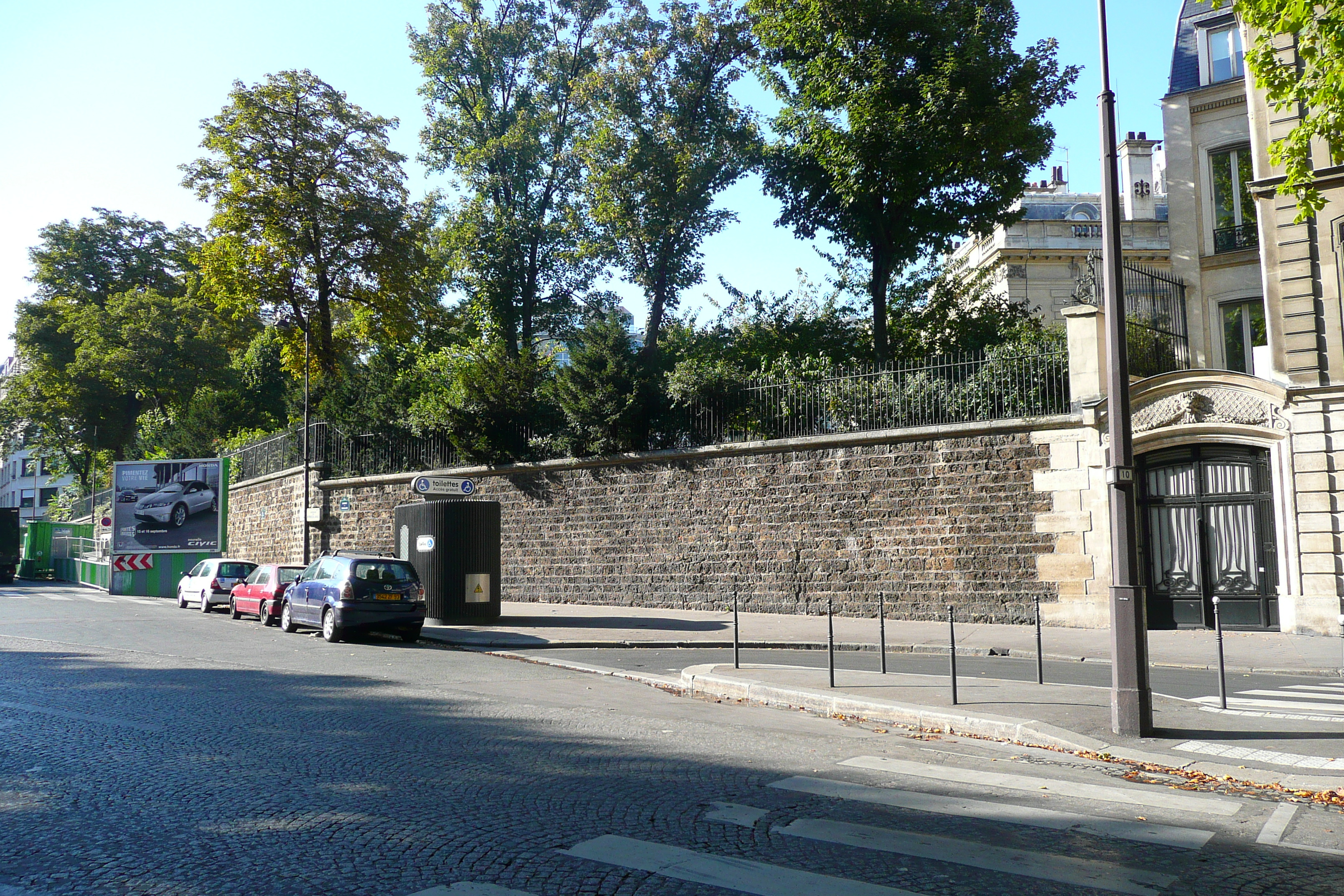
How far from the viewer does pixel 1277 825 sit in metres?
5.80

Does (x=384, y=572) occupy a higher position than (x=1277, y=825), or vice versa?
(x=384, y=572)

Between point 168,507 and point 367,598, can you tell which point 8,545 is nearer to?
point 168,507

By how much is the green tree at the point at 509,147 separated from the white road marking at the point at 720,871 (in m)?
29.3

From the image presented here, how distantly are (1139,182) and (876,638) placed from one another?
40.0 meters

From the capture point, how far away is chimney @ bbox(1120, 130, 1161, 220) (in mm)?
45375

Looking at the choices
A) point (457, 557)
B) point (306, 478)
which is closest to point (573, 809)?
point (457, 557)

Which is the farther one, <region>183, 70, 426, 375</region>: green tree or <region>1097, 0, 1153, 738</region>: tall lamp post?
<region>183, 70, 426, 375</region>: green tree

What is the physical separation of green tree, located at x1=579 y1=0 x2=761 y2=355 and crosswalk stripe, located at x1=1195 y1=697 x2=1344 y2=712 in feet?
62.6

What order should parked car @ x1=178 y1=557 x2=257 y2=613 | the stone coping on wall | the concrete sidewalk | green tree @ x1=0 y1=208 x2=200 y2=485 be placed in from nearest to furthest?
the concrete sidewalk → the stone coping on wall → parked car @ x1=178 y1=557 x2=257 y2=613 → green tree @ x1=0 y1=208 x2=200 y2=485

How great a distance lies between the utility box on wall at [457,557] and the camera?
1978 centimetres

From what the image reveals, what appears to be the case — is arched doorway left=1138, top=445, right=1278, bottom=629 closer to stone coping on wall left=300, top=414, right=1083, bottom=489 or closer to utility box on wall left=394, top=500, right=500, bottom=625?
stone coping on wall left=300, top=414, right=1083, bottom=489

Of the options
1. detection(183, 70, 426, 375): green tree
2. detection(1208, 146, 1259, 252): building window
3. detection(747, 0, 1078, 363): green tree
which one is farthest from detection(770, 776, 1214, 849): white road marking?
detection(183, 70, 426, 375): green tree

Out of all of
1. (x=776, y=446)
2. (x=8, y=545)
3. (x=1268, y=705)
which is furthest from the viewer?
(x=8, y=545)

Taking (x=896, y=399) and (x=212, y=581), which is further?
(x=212, y=581)
